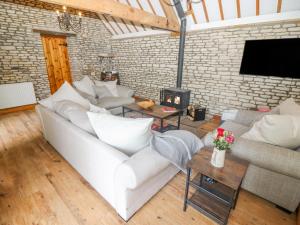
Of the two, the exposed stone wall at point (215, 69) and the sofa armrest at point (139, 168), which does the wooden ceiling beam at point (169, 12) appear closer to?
the exposed stone wall at point (215, 69)

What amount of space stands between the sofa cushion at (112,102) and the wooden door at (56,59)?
2608 millimetres

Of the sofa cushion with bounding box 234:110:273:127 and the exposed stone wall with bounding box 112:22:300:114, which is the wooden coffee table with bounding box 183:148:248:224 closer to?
the sofa cushion with bounding box 234:110:273:127

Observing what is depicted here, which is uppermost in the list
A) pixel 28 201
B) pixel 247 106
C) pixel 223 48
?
pixel 223 48

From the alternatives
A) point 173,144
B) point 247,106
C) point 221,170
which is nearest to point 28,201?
point 173,144

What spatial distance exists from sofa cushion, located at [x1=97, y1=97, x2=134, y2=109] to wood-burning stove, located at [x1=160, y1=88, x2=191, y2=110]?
95 cm

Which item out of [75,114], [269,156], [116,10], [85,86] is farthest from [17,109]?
[269,156]

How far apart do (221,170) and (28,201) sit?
1921 millimetres

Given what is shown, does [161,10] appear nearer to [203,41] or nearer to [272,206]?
[203,41]

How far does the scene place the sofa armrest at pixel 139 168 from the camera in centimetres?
122

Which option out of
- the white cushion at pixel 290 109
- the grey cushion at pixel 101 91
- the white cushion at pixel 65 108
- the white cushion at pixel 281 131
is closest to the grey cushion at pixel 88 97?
the grey cushion at pixel 101 91

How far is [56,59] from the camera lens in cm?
532

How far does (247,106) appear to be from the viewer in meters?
3.66

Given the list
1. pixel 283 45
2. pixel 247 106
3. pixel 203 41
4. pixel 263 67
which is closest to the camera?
pixel 283 45

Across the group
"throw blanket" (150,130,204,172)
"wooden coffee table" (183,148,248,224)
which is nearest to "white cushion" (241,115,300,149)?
"wooden coffee table" (183,148,248,224)
